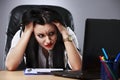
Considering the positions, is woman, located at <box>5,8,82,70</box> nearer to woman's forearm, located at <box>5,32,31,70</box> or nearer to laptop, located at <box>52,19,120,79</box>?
woman's forearm, located at <box>5,32,31,70</box>

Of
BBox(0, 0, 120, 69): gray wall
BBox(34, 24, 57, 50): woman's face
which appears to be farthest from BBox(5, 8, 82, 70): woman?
BBox(0, 0, 120, 69): gray wall

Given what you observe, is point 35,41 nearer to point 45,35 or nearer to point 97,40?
point 45,35

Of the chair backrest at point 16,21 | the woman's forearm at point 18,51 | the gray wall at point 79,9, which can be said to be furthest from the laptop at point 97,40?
the gray wall at point 79,9

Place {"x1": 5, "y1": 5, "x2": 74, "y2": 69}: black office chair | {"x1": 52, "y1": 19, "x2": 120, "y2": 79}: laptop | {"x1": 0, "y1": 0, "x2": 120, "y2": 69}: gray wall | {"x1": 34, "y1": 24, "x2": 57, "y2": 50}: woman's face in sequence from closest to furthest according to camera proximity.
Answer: {"x1": 52, "y1": 19, "x2": 120, "y2": 79}: laptop, {"x1": 34, "y1": 24, "x2": 57, "y2": 50}: woman's face, {"x1": 5, "y1": 5, "x2": 74, "y2": 69}: black office chair, {"x1": 0, "y1": 0, "x2": 120, "y2": 69}: gray wall

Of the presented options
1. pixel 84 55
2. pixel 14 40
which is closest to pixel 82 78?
pixel 84 55

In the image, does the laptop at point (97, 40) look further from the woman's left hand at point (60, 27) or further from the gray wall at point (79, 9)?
the gray wall at point (79, 9)

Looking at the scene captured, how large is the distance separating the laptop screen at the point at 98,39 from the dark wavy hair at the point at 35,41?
32.1 inches

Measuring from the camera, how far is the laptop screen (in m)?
1.40

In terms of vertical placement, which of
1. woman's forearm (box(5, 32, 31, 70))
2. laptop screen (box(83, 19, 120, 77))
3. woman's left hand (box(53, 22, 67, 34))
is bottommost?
woman's forearm (box(5, 32, 31, 70))

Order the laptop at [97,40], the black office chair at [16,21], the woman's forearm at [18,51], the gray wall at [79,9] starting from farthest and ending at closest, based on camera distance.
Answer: the gray wall at [79,9]
the black office chair at [16,21]
the woman's forearm at [18,51]
the laptop at [97,40]

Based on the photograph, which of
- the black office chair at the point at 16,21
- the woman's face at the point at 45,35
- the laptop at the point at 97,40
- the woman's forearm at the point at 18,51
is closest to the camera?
the laptop at the point at 97,40

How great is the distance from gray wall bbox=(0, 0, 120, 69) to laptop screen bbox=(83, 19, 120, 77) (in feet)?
4.28

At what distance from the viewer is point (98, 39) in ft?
4.64

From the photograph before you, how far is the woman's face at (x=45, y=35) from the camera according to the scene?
2.16 metres
